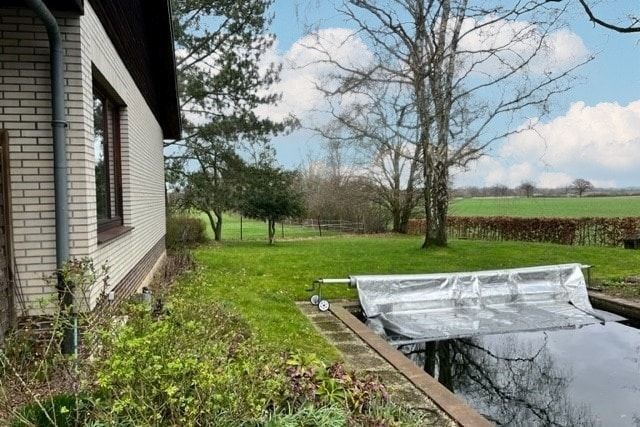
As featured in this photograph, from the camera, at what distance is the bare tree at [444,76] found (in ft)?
47.9

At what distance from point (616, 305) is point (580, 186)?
2056cm

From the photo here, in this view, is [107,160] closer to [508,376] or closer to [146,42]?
[146,42]

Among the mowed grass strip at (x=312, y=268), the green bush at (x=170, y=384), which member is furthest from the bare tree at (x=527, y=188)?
the green bush at (x=170, y=384)

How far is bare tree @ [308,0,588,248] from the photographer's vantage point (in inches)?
575

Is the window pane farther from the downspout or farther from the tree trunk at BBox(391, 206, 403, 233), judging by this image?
the tree trunk at BBox(391, 206, 403, 233)

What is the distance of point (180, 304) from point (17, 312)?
5.39 feet

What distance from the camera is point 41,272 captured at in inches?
162

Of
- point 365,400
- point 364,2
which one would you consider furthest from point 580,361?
point 364,2

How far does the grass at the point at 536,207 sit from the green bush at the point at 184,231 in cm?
1267

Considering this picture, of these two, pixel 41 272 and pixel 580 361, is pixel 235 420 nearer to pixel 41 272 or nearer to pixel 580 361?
pixel 41 272

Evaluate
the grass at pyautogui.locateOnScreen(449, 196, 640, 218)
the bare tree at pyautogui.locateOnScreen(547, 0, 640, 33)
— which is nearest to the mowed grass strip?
Answer: the bare tree at pyautogui.locateOnScreen(547, 0, 640, 33)

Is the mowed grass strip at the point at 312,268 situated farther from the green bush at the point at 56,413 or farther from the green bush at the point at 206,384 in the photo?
the green bush at the point at 56,413

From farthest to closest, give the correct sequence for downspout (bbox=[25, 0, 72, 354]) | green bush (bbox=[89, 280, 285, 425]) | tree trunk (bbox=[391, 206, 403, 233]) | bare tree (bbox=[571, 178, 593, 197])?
tree trunk (bbox=[391, 206, 403, 233])
bare tree (bbox=[571, 178, 593, 197])
downspout (bbox=[25, 0, 72, 354])
green bush (bbox=[89, 280, 285, 425])

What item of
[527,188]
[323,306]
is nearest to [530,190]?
[527,188]
